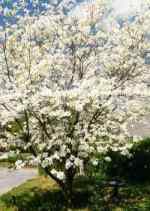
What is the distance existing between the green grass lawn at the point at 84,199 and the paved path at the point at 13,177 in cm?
571

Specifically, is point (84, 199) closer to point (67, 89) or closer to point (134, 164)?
point (67, 89)

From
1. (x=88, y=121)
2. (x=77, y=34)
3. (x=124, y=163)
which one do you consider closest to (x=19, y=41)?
(x=77, y=34)

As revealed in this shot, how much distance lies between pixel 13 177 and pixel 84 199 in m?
15.1

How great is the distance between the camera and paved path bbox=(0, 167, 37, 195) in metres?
30.3

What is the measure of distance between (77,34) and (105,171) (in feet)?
30.1

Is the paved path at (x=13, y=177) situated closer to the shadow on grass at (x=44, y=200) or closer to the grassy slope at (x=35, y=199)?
the grassy slope at (x=35, y=199)

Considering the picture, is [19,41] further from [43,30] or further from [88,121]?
[88,121]

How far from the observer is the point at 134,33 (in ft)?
70.5

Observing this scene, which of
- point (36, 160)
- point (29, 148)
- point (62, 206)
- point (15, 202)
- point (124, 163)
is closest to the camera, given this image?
point (36, 160)

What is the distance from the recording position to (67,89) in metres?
18.7

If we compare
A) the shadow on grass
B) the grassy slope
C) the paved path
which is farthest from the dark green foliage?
the paved path

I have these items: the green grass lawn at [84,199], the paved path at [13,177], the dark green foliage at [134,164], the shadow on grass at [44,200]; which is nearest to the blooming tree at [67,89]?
the shadow on grass at [44,200]

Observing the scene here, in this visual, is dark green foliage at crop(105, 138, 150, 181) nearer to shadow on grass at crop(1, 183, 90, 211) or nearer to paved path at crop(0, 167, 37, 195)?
shadow on grass at crop(1, 183, 90, 211)

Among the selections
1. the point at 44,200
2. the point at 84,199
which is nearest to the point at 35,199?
the point at 44,200
